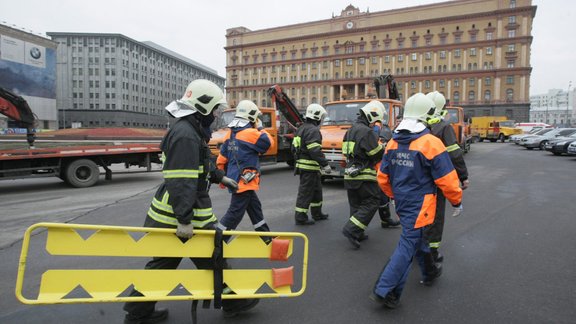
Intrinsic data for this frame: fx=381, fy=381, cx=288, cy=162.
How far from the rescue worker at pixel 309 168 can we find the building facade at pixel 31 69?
68567mm

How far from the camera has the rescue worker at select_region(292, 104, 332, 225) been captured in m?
6.18

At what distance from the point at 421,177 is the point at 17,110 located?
1247 cm

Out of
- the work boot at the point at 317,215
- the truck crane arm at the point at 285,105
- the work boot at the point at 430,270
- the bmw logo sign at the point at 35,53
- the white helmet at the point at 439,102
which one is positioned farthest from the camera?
the bmw logo sign at the point at 35,53

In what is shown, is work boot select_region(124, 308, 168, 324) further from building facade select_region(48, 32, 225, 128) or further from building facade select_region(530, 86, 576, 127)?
building facade select_region(530, 86, 576, 127)

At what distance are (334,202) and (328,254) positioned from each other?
3.42 metres

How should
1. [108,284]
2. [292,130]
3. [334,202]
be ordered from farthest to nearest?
1. [292,130]
2. [334,202]
3. [108,284]

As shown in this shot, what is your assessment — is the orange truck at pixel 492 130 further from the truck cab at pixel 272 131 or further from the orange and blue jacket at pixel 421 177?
the orange and blue jacket at pixel 421 177

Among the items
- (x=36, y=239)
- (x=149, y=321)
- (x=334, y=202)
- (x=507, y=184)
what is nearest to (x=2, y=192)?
(x=36, y=239)

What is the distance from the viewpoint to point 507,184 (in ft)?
34.8

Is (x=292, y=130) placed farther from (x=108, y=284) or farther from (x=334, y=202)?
(x=108, y=284)

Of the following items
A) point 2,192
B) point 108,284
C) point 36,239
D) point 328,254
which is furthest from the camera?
point 2,192

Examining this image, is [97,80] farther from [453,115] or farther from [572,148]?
[572,148]

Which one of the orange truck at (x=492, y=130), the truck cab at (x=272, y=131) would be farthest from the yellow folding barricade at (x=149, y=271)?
the orange truck at (x=492, y=130)

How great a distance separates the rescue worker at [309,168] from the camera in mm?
6176
